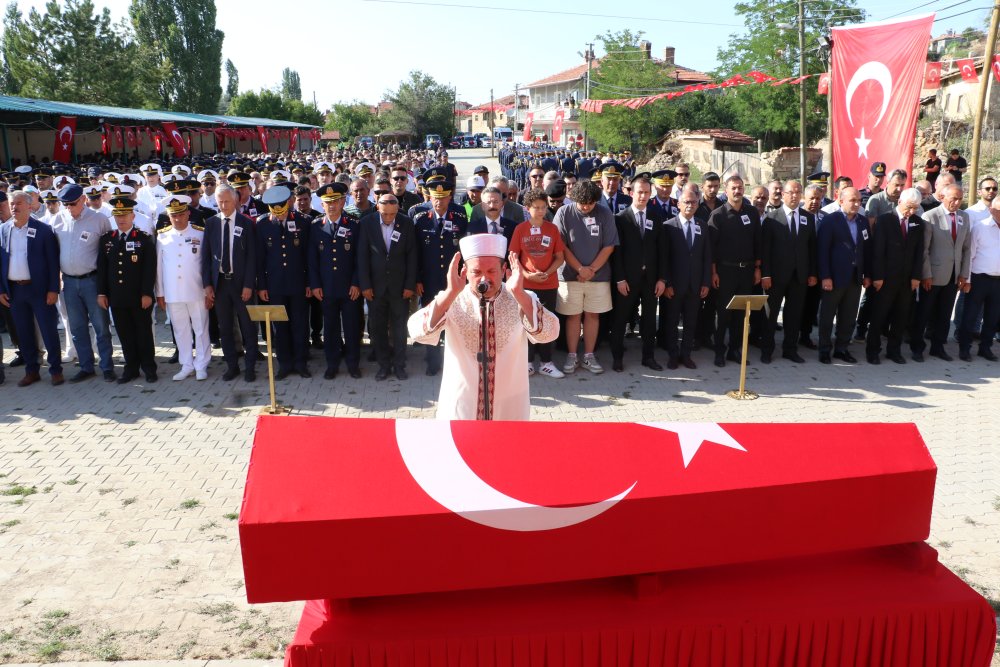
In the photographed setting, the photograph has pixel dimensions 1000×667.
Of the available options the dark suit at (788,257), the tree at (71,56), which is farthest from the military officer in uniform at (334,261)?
the tree at (71,56)

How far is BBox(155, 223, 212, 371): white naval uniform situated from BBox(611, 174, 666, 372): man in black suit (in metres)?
4.35

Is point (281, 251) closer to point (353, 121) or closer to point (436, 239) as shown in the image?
point (436, 239)

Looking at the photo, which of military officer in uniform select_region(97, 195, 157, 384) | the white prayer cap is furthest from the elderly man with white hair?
military officer in uniform select_region(97, 195, 157, 384)

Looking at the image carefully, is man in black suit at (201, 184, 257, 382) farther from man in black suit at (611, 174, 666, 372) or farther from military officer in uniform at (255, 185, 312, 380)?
man in black suit at (611, 174, 666, 372)

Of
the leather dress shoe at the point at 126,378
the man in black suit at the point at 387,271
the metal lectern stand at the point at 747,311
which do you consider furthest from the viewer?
the leather dress shoe at the point at 126,378

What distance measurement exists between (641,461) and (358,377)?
5.66 metres

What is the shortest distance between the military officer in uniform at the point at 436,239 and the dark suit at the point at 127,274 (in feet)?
8.88

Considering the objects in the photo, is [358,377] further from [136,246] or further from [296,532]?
[296,532]

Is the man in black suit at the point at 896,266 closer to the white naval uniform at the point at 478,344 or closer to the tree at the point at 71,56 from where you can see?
the white naval uniform at the point at 478,344

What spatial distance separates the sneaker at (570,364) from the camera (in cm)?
790

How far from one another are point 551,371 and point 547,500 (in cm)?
547

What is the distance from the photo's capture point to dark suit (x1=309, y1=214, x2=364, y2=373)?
745cm

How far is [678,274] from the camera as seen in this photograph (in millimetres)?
7754

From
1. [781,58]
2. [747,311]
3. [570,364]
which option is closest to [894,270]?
[747,311]
